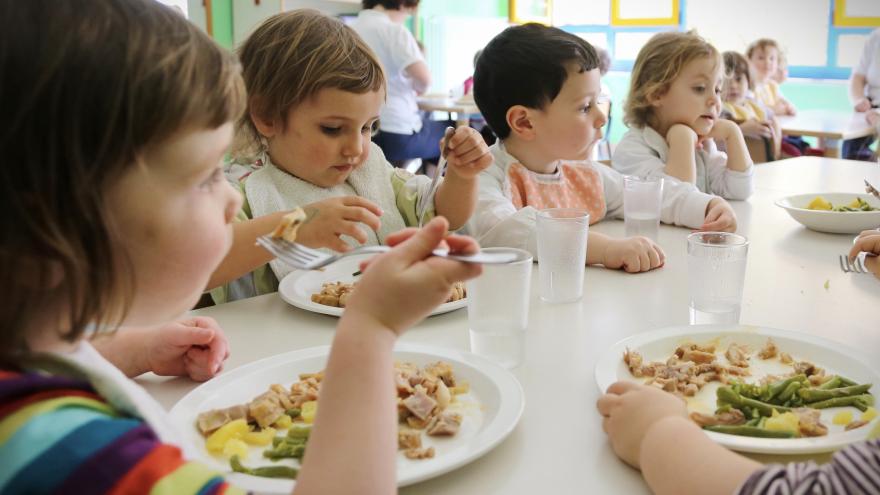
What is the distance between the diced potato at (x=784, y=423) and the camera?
2.57ft

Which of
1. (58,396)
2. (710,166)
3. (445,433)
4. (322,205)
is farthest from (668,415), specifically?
(710,166)

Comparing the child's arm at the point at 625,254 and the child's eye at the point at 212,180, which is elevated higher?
the child's eye at the point at 212,180

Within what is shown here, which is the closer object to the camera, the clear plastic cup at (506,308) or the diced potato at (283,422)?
the diced potato at (283,422)

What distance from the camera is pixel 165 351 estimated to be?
3.16 ft

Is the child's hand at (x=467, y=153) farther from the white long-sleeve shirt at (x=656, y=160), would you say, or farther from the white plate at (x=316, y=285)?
the white long-sleeve shirt at (x=656, y=160)

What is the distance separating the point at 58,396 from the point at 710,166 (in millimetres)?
2314

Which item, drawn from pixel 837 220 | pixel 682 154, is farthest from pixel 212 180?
pixel 682 154

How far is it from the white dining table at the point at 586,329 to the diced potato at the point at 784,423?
1.6 inches

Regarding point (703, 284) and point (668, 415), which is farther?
point (703, 284)

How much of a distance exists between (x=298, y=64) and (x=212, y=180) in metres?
0.96

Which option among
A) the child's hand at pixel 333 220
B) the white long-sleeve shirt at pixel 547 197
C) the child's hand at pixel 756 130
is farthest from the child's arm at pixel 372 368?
the child's hand at pixel 756 130

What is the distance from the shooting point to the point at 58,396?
54cm

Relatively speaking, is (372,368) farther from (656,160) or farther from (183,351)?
(656,160)

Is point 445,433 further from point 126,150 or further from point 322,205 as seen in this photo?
point 322,205
